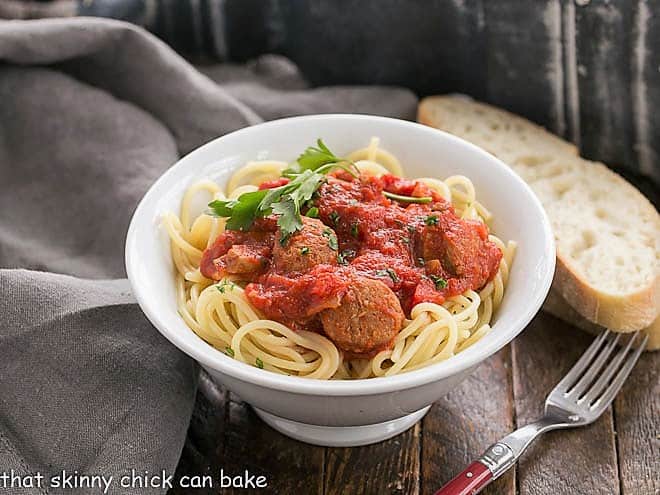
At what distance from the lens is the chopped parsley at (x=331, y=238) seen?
3.40m

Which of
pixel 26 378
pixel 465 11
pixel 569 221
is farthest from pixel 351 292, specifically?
pixel 465 11

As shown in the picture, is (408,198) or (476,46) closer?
(408,198)

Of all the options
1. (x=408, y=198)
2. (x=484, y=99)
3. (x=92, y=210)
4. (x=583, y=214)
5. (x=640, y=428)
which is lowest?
(x=640, y=428)

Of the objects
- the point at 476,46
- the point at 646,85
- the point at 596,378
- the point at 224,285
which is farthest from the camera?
the point at 476,46

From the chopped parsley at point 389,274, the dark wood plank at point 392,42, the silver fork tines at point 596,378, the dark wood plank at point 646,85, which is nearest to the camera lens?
the chopped parsley at point 389,274

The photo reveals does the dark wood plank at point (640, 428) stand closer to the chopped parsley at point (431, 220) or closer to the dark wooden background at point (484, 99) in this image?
the dark wooden background at point (484, 99)

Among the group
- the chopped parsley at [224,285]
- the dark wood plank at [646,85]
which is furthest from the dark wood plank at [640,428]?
the chopped parsley at [224,285]

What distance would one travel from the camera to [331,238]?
3.43 m

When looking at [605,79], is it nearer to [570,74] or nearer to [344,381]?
[570,74]

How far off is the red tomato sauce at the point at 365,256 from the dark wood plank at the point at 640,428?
87 centimetres

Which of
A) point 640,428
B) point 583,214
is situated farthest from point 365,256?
point 583,214

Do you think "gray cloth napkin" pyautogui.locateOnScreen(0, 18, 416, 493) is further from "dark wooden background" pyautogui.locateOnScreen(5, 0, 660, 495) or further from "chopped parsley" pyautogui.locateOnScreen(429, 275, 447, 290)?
"chopped parsley" pyautogui.locateOnScreen(429, 275, 447, 290)

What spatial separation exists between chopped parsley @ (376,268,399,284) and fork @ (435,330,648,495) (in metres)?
0.75

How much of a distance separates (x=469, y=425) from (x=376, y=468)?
0.45 m
